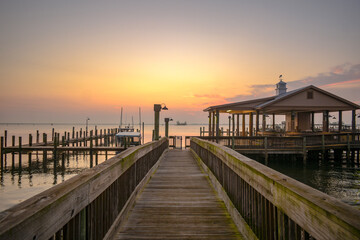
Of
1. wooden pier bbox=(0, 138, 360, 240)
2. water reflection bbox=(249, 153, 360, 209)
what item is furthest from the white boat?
wooden pier bbox=(0, 138, 360, 240)

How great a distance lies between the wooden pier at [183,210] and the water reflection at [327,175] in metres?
9.71

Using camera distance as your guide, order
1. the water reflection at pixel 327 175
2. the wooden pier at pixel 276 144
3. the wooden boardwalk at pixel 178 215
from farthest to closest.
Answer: the wooden pier at pixel 276 144, the water reflection at pixel 327 175, the wooden boardwalk at pixel 178 215

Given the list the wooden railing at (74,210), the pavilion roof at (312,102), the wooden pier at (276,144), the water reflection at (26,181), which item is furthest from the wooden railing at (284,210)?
the pavilion roof at (312,102)

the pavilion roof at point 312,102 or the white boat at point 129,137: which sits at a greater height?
the pavilion roof at point 312,102

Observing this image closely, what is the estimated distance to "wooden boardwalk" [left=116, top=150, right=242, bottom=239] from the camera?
10.9 ft

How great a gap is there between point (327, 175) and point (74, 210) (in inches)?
759

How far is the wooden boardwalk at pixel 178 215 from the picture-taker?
131 inches

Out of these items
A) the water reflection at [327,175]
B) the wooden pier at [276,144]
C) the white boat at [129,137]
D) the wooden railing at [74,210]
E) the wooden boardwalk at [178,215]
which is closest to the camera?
the wooden railing at [74,210]

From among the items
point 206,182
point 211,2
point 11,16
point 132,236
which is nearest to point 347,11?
point 211,2

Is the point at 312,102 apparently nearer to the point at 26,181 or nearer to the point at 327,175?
the point at 327,175

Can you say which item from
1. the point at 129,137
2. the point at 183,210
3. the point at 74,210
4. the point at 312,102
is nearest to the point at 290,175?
the point at 312,102

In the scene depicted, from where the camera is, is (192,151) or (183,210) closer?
(183,210)

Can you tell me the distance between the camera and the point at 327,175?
16438 millimetres

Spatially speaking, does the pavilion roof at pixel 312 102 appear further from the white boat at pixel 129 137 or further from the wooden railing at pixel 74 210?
the wooden railing at pixel 74 210
